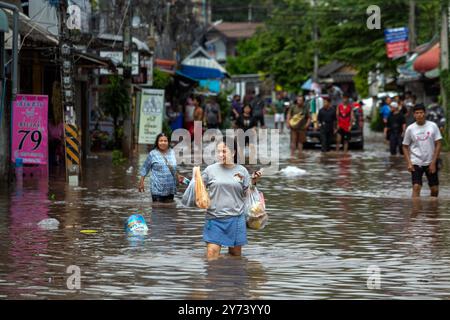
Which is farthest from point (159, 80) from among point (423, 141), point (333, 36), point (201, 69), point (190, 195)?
point (190, 195)

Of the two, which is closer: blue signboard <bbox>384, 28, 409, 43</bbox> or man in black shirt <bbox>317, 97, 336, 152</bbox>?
man in black shirt <bbox>317, 97, 336, 152</bbox>

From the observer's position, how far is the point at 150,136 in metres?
35.0

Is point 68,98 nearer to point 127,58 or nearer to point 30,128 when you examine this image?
point 30,128

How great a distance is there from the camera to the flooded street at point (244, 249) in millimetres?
11117

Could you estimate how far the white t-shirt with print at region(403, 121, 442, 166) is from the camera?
66.1 feet

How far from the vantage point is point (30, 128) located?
23703mm

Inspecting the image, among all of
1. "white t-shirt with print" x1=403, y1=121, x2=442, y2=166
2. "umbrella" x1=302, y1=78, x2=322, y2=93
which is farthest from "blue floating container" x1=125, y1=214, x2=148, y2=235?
"umbrella" x1=302, y1=78, x2=322, y2=93

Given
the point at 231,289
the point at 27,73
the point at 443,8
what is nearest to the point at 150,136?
the point at 27,73

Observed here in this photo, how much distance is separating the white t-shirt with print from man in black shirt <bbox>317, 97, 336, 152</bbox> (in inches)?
655

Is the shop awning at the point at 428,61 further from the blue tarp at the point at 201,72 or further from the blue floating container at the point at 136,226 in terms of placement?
the blue floating container at the point at 136,226

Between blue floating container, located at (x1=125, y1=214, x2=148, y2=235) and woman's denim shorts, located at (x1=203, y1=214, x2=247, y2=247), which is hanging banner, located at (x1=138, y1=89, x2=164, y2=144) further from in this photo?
woman's denim shorts, located at (x1=203, y1=214, x2=247, y2=247)

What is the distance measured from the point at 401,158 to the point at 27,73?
1148 cm
